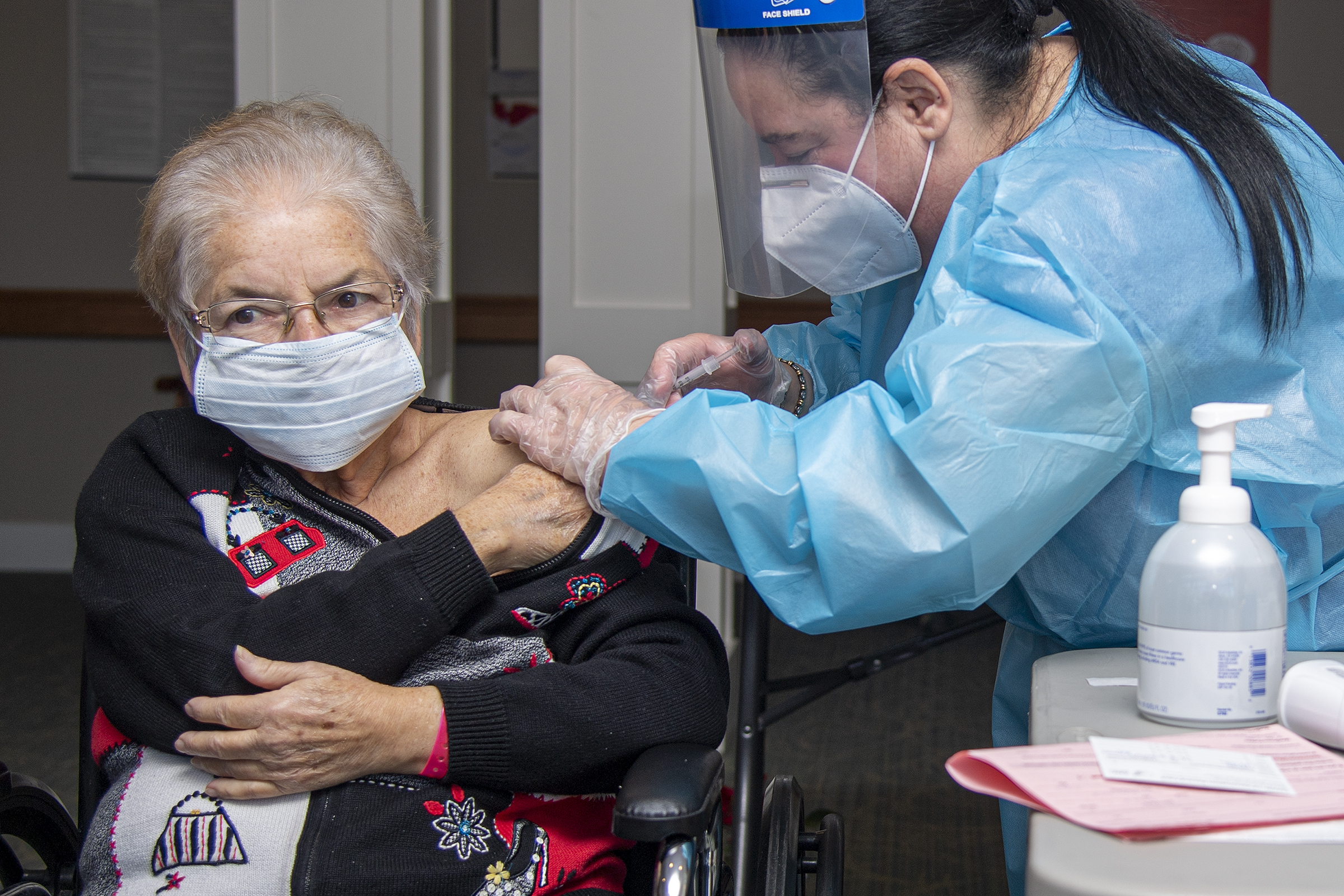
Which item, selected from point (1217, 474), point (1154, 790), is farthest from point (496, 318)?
point (1154, 790)

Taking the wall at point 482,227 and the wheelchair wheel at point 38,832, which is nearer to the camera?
the wheelchair wheel at point 38,832

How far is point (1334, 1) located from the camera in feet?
12.8

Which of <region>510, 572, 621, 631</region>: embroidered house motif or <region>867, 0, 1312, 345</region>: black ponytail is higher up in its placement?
<region>867, 0, 1312, 345</region>: black ponytail

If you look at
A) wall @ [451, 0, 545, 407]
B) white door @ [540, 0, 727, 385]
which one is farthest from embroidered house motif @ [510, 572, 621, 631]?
wall @ [451, 0, 545, 407]

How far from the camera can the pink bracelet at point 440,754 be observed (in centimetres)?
109

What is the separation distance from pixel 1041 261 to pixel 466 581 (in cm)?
60

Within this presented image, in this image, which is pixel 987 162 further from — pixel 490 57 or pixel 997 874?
pixel 490 57

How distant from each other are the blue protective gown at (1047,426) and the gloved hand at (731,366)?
29cm

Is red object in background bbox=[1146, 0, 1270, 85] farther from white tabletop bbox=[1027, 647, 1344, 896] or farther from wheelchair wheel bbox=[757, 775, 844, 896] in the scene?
white tabletop bbox=[1027, 647, 1344, 896]

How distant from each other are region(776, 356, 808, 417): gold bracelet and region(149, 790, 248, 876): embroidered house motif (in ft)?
2.69

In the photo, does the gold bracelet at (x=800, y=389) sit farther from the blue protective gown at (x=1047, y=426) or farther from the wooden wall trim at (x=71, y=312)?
the wooden wall trim at (x=71, y=312)

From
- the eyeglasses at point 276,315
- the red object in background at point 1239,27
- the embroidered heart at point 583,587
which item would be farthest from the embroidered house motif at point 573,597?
the red object in background at point 1239,27

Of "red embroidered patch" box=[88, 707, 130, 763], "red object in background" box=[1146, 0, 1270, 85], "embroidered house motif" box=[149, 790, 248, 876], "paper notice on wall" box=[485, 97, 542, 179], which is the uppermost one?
"red object in background" box=[1146, 0, 1270, 85]

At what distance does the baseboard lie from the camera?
471 cm
